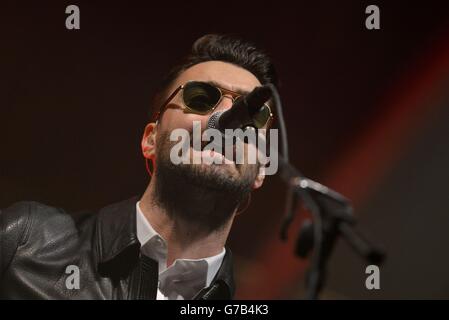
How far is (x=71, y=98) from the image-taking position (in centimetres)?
200

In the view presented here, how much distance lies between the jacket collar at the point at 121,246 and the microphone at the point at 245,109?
1.70 feet

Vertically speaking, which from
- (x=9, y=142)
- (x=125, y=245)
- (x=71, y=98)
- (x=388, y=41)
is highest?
(x=388, y=41)

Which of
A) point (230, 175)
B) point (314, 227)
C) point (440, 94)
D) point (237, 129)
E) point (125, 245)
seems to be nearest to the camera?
point (314, 227)

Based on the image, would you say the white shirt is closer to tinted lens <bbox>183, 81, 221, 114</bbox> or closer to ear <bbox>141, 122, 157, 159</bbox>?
ear <bbox>141, 122, 157, 159</bbox>

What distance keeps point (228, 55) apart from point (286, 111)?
1.01 feet

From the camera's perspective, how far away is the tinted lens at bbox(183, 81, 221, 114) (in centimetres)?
186

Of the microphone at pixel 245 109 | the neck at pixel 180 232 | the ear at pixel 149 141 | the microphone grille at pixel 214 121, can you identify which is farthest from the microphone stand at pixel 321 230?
the ear at pixel 149 141

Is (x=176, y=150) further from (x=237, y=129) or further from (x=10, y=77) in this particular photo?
(x=10, y=77)

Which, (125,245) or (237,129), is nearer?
(237,129)

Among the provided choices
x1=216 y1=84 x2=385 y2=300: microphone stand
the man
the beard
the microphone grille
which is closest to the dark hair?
the man

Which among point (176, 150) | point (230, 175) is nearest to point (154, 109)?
point (176, 150)

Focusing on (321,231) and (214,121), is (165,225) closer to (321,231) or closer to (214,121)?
(214,121)
